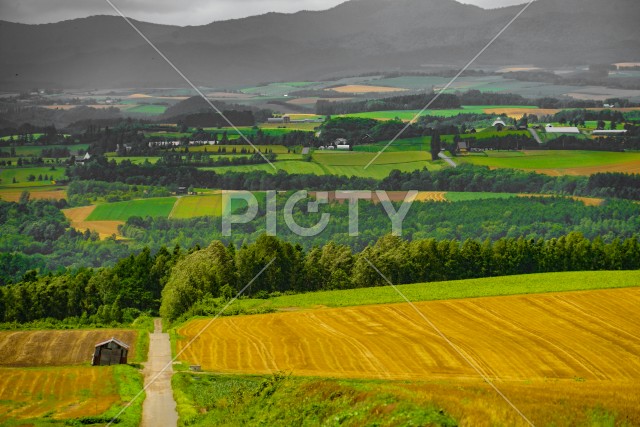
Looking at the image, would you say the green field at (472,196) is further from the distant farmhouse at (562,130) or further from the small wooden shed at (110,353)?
the small wooden shed at (110,353)

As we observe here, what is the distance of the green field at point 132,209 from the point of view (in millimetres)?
104981

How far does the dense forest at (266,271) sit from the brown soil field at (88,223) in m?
35.1

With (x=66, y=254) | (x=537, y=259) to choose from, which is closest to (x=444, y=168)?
(x=66, y=254)

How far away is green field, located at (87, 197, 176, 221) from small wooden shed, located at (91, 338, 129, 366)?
61.6m

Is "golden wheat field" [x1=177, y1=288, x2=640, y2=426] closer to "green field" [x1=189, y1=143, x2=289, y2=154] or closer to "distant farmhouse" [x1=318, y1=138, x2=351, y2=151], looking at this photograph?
"green field" [x1=189, y1=143, x2=289, y2=154]

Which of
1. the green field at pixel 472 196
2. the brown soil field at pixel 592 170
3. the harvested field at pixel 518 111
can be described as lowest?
the green field at pixel 472 196

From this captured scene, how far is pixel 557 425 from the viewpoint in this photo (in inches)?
922

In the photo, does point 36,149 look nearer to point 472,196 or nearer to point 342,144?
point 342,144

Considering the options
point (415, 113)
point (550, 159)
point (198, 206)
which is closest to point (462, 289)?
point (198, 206)

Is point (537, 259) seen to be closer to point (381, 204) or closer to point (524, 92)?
point (381, 204)

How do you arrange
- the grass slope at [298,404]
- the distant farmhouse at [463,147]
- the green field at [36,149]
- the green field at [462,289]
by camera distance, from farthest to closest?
the green field at [36,149], the distant farmhouse at [463,147], the green field at [462,289], the grass slope at [298,404]

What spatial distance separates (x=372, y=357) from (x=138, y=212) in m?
68.0

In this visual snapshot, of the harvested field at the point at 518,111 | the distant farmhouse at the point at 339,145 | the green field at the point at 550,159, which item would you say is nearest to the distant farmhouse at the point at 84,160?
the distant farmhouse at the point at 339,145

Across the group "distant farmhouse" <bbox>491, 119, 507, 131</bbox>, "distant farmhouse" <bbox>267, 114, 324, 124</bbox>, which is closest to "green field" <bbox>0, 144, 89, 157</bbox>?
"distant farmhouse" <bbox>267, 114, 324, 124</bbox>
